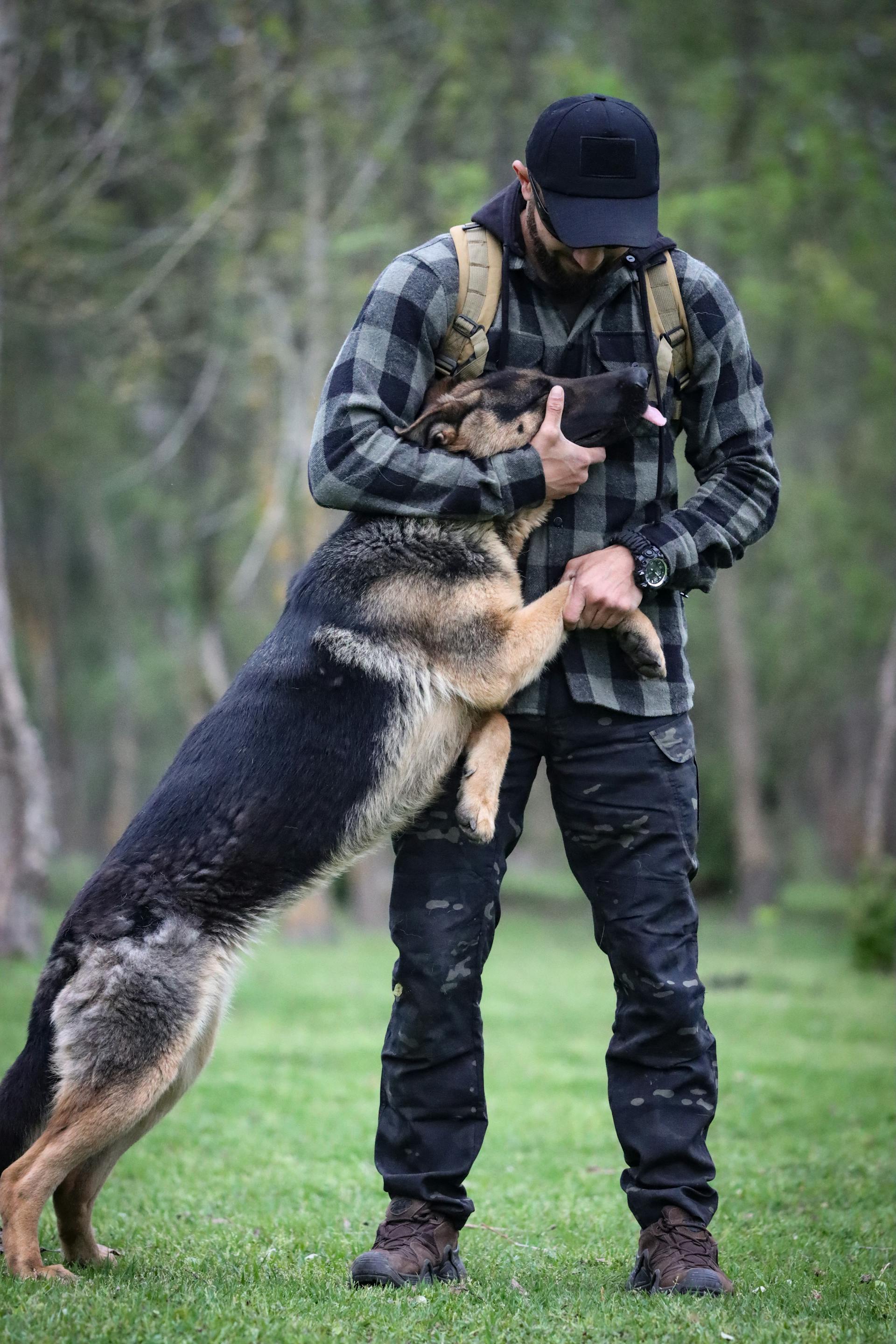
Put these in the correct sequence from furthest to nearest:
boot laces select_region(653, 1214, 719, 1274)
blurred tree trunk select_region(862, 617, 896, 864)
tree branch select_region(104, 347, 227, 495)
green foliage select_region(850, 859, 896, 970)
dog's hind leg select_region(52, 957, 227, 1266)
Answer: tree branch select_region(104, 347, 227, 495) < blurred tree trunk select_region(862, 617, 896, 864) < green foliage select_region(850, 859, 896, 970) < dog's hind leg select_region(52, 957, 227, 1266) < boot laces select_region(653, 1214, 719, 1274)

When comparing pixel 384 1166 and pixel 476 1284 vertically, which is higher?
pixel 384 1166

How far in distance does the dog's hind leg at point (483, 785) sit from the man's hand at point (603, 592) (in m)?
0.37

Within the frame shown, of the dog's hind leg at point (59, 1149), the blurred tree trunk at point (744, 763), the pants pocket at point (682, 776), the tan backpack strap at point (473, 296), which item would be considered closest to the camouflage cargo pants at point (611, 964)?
the pants pocket at point (682, 776)

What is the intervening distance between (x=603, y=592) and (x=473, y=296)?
0.87 metres

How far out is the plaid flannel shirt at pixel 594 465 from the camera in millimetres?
3447

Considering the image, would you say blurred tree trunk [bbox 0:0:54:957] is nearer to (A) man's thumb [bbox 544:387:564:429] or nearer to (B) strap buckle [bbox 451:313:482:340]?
(B) strap buckle [bbox 451:313:482:340]

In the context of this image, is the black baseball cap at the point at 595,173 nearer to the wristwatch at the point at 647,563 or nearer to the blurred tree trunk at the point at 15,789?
the wristwatch at the point at 647,563

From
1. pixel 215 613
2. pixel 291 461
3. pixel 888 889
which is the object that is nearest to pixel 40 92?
pixel 291 461

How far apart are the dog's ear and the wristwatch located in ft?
2.00

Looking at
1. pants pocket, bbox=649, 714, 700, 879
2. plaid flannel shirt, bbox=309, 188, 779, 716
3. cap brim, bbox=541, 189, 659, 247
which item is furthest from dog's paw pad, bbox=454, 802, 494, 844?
cap brim, bbox=541, 189, 659, 247

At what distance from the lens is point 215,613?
60.6 ft

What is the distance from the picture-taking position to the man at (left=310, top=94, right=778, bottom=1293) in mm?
3434

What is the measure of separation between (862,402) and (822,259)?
16.1 feet

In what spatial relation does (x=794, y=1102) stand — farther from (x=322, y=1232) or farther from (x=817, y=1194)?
(x=322, y=1232)
